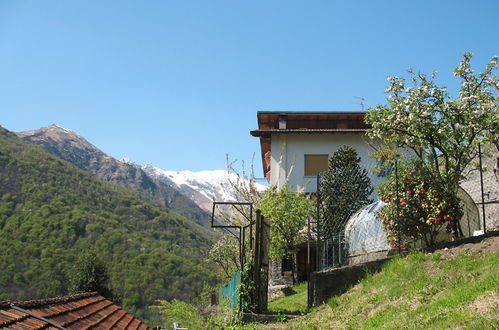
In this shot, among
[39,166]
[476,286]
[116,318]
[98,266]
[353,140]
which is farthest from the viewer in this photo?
[39,166]

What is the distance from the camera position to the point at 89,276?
102 ft

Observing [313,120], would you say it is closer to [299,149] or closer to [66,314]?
Result: [299,149]

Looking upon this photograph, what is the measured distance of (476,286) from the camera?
639 centimetres

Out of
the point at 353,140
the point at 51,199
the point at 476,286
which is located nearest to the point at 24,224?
the point at 51,199

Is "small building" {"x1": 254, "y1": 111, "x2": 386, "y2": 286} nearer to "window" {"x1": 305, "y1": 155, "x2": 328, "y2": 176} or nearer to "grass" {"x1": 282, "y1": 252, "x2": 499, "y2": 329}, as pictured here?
"window" {"x1": 305, "y1": 155, "x2": 328, "y2": 176}

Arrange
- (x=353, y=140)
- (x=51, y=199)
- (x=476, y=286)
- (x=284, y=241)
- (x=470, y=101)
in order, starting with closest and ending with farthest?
(x=476, y=286) → (x=470, y=101) → (x=284, y=241) → (x=353, y=140) → (x=51, y=199)

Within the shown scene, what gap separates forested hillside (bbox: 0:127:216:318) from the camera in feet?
207

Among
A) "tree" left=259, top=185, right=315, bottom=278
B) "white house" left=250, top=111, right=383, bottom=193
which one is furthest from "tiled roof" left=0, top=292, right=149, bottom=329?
"white house" left=250, top=111, right=383, bottom=193

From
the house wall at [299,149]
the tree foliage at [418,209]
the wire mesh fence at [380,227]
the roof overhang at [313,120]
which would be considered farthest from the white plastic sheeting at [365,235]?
the roof overhang at [313,120]

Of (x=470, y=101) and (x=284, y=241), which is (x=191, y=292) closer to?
(x=284, y=241)

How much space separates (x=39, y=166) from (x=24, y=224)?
838 inches

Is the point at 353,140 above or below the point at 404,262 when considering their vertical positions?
above

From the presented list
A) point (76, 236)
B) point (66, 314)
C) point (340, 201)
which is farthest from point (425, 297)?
point (76, 236)

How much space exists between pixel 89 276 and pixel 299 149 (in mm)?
15142
